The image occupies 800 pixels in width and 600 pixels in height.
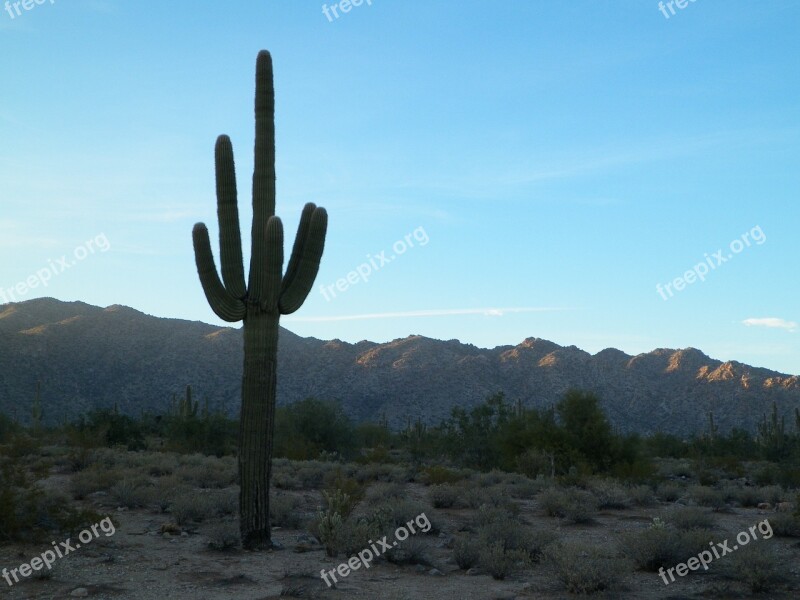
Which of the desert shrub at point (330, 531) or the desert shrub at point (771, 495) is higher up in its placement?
the desert shrub at point (330, 531)

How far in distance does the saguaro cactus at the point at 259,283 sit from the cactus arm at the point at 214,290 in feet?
0.05

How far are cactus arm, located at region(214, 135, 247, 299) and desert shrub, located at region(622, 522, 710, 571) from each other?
6.18m

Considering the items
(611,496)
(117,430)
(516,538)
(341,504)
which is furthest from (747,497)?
(117,430)

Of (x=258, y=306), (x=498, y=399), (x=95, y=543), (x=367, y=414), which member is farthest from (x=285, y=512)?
(x=367, y=414)

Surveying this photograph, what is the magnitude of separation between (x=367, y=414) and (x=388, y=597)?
178ft

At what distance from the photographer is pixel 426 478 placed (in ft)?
63.3

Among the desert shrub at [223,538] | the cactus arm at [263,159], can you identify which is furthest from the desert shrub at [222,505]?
the cactus arm at [263,159]

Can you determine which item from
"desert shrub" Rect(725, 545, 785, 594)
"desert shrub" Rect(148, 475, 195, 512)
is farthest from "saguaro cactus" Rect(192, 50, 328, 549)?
"desert shrub" Rect(725, 545, 785, 594)

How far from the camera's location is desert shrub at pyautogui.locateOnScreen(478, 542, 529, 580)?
30.1 ft

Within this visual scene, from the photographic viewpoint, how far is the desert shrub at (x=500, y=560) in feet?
30.1

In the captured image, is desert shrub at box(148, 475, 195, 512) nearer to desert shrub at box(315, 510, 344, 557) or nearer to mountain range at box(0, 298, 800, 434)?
desert shrub at box(315, 510, 344, 557)

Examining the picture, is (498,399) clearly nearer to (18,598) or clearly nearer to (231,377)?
(18,598)

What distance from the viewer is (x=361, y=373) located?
222ft

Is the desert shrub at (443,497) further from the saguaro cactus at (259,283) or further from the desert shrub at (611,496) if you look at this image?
the saguaro cactus at (259,283)
